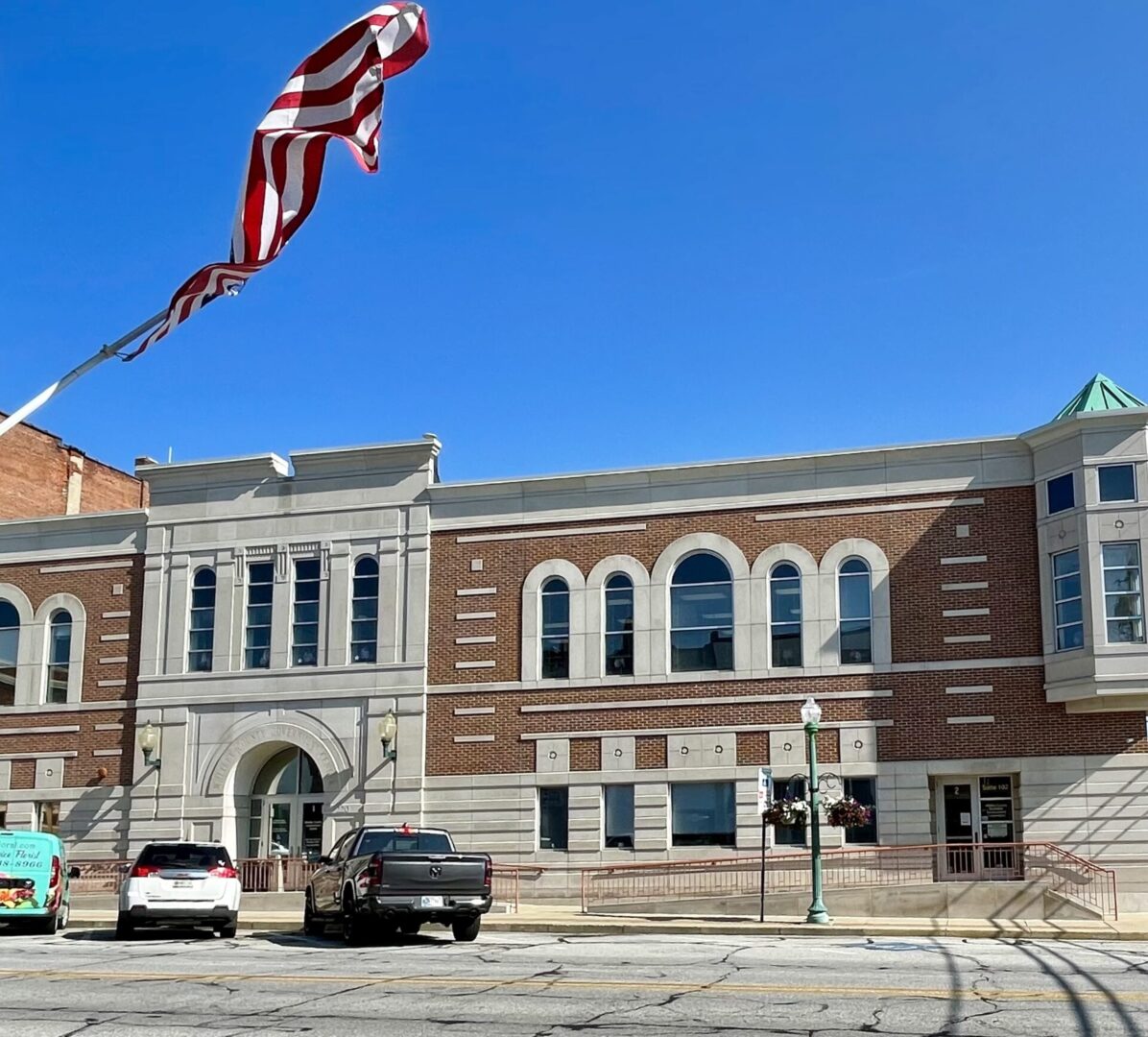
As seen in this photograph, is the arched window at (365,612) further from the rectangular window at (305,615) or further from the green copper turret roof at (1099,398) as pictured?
the green copper turret roof at (1099,398)

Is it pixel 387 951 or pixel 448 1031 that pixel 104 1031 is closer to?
pixel 448 1031

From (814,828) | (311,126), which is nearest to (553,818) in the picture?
(814,828)

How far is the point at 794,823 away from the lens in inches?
1166

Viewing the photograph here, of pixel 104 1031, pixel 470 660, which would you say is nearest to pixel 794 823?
pixel 470 660

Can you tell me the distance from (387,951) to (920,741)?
1505cm

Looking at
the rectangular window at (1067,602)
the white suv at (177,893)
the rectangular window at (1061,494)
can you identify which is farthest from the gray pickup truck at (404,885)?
the rectangular window at (1061,494)

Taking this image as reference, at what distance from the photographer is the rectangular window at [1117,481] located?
30.3 meters

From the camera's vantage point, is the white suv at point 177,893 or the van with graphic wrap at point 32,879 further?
the van with graphic wrap at point 32,879

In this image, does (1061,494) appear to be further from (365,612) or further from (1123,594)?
(365,612)

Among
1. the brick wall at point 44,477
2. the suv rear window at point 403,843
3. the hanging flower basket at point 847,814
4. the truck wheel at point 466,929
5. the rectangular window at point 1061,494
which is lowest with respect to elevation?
the truck wheel at point 466,929

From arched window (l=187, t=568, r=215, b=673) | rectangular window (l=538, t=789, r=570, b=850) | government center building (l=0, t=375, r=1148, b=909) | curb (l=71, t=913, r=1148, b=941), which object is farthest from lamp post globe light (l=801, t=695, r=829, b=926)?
arched window (l=187, t=568, r=215, b=673)

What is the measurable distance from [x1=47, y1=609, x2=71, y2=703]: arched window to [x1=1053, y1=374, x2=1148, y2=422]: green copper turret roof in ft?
79.1

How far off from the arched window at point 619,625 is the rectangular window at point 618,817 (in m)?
2.56

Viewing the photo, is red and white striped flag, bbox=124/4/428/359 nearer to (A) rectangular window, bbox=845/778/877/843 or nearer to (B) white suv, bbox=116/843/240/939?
(B) white suv, bbox=116/843/240/939
